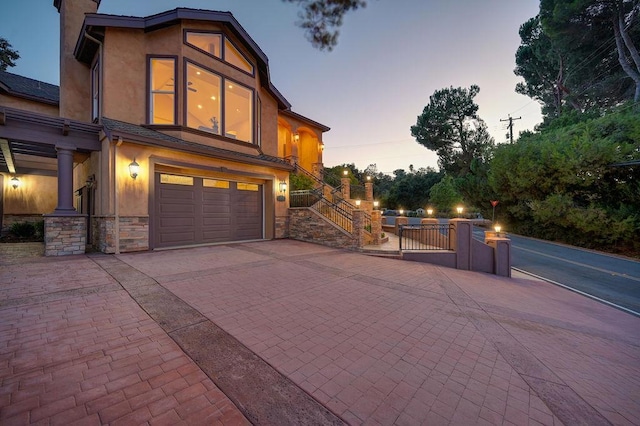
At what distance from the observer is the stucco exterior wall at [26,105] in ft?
34.4

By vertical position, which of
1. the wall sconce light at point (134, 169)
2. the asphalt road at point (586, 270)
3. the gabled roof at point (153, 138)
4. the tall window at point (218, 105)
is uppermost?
the tall window at point (218, 105)

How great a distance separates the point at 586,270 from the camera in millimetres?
9945

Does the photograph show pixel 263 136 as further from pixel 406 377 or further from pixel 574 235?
pixel 574 235

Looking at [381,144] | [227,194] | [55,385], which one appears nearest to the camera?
[55,385]

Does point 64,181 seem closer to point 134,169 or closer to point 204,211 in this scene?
point 134,169

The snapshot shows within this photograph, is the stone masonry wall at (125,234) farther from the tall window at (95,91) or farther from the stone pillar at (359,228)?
the stone pillar at (359,228)

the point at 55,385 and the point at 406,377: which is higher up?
the point at 55,385

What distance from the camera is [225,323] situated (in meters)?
3.23

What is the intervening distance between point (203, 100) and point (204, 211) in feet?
15.3

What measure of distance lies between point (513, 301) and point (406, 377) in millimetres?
4346

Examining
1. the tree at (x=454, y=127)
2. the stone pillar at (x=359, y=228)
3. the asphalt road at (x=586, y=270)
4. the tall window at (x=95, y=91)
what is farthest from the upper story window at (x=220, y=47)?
the tree at (x=454, y=127)

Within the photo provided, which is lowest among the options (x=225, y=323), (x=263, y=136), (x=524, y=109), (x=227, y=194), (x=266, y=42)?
(x=225, y=323)

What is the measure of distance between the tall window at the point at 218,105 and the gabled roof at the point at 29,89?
7445 mm

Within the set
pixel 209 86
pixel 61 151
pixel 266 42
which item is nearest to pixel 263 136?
pixel 209 86
